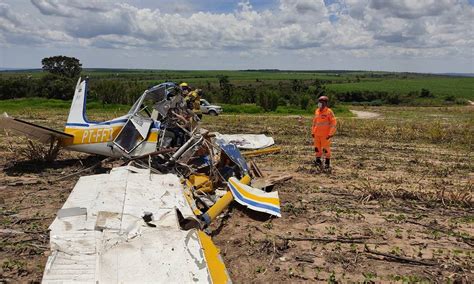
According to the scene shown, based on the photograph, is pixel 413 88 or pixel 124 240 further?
pixel 413 88

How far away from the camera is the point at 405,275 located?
191 inches

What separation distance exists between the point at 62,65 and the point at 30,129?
210ft

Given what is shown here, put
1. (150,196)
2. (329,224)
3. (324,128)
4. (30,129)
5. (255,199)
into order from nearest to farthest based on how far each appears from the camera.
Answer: (150,196) → (329,224) → (255,199) → (30,129) → (324,128)

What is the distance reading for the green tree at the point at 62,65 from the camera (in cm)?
6669

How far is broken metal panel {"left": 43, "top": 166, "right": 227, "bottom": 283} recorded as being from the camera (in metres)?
3.68

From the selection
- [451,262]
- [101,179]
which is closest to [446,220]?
[451,262]

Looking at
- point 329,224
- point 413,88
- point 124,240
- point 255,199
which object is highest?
point 124,240

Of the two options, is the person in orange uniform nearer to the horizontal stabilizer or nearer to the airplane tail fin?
the horizontal stabilizer

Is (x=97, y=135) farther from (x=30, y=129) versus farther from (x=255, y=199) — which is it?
(x=255, y=199)

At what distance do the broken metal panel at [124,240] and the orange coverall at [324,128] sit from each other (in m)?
5.32

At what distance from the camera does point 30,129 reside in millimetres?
9297

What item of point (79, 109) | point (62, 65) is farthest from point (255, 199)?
point (62, 65)

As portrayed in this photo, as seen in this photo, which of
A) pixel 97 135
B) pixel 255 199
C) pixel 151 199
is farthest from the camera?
pixel 97 135

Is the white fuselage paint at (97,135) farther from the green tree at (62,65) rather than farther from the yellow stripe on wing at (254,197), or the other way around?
the green tree at (62,65)
